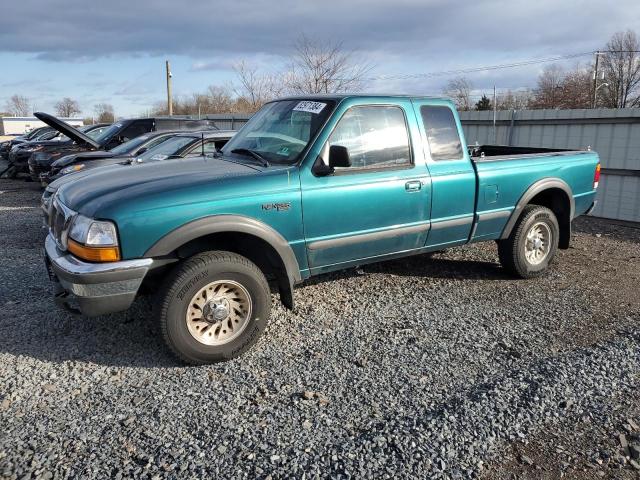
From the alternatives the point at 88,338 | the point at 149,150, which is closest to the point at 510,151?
the point at 88,338

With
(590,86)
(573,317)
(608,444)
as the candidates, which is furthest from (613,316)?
(590,86)

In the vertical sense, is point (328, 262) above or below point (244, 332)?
above

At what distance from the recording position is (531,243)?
5680 mm

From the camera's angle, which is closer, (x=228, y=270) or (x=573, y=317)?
(x=228, y=270)

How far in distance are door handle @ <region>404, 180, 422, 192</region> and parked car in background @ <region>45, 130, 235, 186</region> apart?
12.3 feet

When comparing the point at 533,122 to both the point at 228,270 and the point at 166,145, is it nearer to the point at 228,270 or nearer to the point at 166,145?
the point at 166,145

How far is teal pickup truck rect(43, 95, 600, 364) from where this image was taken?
11.2ft

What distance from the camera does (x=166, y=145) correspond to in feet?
Result: 27.5

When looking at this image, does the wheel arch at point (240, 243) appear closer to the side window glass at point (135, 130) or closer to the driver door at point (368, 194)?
the driver door at point (368, 194)

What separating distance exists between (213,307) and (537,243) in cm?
381

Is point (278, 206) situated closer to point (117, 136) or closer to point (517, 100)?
point (117, 136)

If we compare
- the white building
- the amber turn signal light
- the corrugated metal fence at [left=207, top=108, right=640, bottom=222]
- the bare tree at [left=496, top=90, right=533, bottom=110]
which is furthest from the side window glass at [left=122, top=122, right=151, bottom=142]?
the white building

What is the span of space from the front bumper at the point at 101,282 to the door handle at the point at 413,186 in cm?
223

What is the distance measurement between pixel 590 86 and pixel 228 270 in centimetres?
5325
